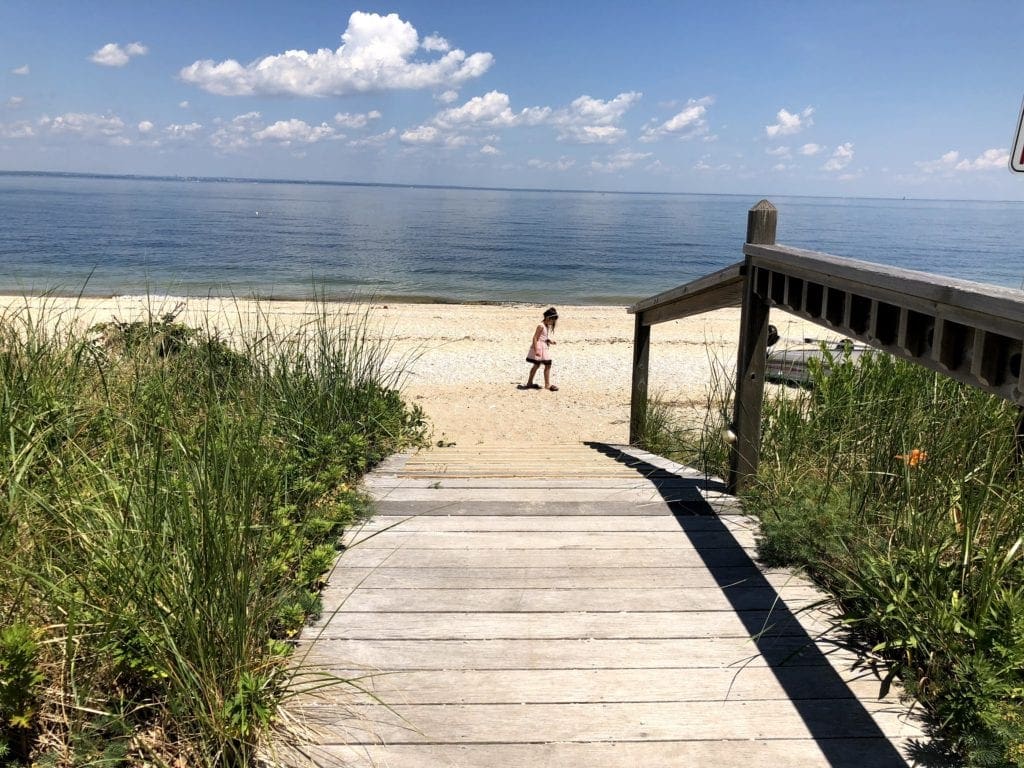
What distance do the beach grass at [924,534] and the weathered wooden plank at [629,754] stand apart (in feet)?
0.81

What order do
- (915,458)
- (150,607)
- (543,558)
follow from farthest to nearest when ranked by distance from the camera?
(543,558)
(915,458)
(150,607)

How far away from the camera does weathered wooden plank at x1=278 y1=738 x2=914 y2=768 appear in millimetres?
1987

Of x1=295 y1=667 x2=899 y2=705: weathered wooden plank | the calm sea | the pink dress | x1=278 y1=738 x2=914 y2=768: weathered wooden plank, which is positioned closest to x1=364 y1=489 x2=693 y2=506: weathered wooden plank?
x1=295 y1=667 x2=899 y2=705: weathered wooden plank

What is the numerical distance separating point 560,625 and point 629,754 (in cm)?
65

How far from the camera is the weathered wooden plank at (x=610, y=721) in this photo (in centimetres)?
209

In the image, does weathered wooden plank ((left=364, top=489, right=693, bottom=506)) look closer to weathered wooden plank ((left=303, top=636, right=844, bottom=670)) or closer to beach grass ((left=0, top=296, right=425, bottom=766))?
beach grass ((left=0, top=296, right=425, bottom=766))

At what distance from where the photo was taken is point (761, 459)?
4.12 m

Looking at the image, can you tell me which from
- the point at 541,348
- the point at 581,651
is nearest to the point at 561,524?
the point at 581,651

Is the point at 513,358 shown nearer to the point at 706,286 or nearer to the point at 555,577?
the point at 706,286

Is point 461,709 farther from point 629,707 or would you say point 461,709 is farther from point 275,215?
point 275,215

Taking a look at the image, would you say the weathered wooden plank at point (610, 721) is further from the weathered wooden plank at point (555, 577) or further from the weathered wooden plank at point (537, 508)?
the weathered wooden plank at point (537, 508)

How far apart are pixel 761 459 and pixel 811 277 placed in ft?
4.64

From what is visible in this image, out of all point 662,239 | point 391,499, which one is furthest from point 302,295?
point 662,239

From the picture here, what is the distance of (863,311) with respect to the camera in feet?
8.61
